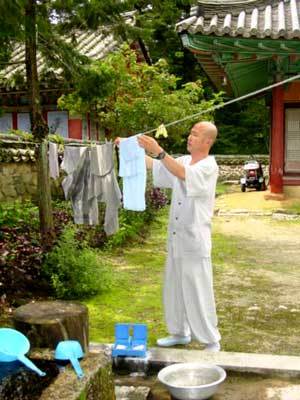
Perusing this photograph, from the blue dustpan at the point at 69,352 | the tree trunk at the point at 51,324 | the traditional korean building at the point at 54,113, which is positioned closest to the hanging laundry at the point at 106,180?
the tree trunk at the point at 51,324

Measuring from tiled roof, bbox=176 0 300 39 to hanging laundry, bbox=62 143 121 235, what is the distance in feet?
16.9

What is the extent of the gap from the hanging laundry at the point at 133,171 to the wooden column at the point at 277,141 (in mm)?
9449

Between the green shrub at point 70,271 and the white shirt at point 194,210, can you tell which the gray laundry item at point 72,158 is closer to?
the green shrub at point 70,271

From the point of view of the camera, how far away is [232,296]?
7.21 metres

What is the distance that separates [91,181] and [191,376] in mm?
2865

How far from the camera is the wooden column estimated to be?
13859 millimetres

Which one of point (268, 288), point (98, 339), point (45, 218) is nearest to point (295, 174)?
point (268, 288)

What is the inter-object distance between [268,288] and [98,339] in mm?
2897

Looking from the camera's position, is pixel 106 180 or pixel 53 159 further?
pixel 53 159

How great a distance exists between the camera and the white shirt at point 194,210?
4.80 m

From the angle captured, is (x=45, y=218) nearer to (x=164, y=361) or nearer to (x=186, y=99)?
(x=164, y=361)

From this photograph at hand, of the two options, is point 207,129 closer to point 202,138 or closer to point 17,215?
point 202,138

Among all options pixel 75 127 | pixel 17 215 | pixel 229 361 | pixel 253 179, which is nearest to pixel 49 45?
pixel 17 215

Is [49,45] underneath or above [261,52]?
underneath
